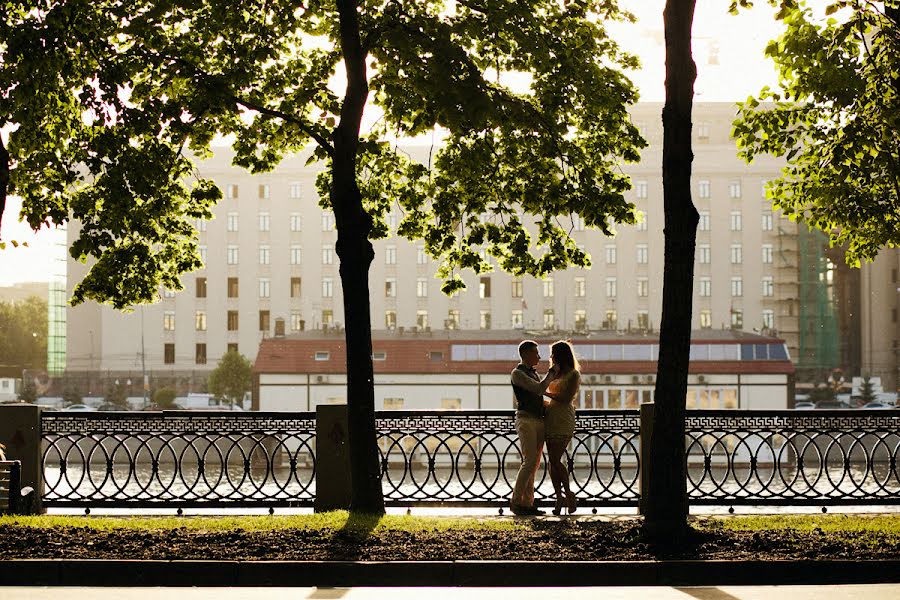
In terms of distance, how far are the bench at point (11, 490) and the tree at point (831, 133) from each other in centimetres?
983

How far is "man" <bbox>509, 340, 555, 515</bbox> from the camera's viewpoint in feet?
42.1

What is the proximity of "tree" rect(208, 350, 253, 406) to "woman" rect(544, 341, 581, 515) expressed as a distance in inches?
3373

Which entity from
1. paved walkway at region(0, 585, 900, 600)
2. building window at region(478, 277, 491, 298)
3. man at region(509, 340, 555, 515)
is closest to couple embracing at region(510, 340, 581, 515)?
man at region(509, 340, 555, 515)

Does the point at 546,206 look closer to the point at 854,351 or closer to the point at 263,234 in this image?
the point at 263,234

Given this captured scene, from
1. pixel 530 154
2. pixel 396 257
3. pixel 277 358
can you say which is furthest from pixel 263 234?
pixel 530 154

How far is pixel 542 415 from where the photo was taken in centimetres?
1298

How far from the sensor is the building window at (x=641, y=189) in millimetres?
104562

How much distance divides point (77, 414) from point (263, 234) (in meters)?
93.3

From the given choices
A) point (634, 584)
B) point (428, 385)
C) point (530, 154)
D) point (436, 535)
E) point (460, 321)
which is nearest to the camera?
point (634, 584)

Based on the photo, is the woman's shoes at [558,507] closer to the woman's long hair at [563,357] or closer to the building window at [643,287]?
the woman's long hair at [563,357]

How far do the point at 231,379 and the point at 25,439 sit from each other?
83.7 meters

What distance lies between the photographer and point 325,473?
1367 cm

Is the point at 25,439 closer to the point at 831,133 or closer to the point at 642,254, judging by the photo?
the point at 831,133

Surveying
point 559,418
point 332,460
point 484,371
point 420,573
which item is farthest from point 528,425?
point 484,371
